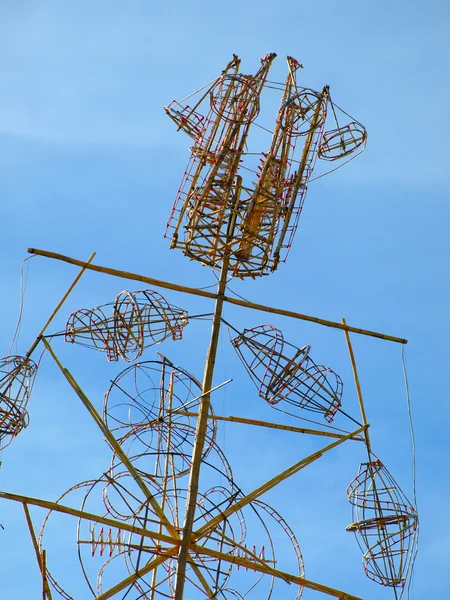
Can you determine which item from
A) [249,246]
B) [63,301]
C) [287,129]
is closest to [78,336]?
[63,301]

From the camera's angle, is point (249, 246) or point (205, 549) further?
point (249, 246)

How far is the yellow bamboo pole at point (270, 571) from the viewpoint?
21000 mm

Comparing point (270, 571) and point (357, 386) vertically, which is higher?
A: point (357, 386)

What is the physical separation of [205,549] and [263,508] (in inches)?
A: 73.7

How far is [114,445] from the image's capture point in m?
21.1

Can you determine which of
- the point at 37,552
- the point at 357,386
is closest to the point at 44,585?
the point at 37,552

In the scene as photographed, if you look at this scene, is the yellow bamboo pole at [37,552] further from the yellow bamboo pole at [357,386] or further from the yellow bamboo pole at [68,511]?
the yellow bamboo pole at [357,386]

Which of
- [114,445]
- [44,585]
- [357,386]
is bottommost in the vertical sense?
[44,585]

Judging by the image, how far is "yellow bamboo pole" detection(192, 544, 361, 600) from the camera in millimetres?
21000

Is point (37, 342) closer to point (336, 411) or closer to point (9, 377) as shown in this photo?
point (9, 377)

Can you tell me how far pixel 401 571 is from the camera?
22.1 metres

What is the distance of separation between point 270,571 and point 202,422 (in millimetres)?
2282

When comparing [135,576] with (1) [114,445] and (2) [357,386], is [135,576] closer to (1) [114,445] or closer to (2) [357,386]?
(1) [114,445]

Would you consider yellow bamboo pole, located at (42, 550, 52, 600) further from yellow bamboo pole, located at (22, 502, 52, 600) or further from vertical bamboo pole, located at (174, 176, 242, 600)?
vertical bamboo pole, located at (174, 176, 242, 600)
